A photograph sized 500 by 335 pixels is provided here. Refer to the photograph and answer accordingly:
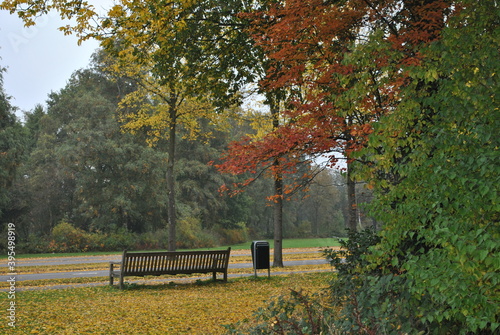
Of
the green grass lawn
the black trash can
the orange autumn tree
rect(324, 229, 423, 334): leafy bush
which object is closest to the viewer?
rect(324, 229, 423, 334): leafy bush

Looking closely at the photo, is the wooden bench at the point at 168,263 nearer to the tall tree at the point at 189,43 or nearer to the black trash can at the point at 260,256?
the black trash can at the point at 260,256

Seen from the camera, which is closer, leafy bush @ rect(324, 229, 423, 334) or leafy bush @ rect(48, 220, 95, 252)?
leafy bush @ rect(324, 229, 423, 334)

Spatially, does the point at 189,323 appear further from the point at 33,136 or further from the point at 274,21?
the point at 33,136

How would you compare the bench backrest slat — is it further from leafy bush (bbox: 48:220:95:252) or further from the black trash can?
leafy bush (bbox: 48:220:95:252)

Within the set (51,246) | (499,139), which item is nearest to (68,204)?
(51,246)

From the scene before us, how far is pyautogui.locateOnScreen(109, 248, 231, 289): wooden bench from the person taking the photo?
1093cm

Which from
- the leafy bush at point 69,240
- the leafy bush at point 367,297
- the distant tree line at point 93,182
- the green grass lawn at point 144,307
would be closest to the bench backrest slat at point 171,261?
the green grass lawn at point 144,307

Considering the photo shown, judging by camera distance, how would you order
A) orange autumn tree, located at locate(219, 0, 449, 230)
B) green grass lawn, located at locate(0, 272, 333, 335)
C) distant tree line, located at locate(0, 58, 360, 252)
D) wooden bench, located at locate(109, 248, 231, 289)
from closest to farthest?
green grass lawn, located at locate(0, 272, 333, 335) < orange autumn tree, located at locate(219, 0, 449, 230) < wooden bench, located at locate(109, 248, 231, 289) < distant tree line, located at locate(0, 58, 360, 252)

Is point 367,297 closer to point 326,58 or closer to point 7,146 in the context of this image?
point 326,58

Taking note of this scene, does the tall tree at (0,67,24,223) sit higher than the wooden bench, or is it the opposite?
the tall tree at (0,67,24,223)

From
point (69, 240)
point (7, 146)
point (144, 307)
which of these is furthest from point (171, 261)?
point (7, 146)

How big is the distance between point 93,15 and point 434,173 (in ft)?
17.8

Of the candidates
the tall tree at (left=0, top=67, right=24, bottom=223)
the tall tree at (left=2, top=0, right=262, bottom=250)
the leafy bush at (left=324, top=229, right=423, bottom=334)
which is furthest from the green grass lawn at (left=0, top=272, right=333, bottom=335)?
the tall tree at (left=0, top=67, right=24, bottom=223)

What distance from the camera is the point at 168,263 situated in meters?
11.2
